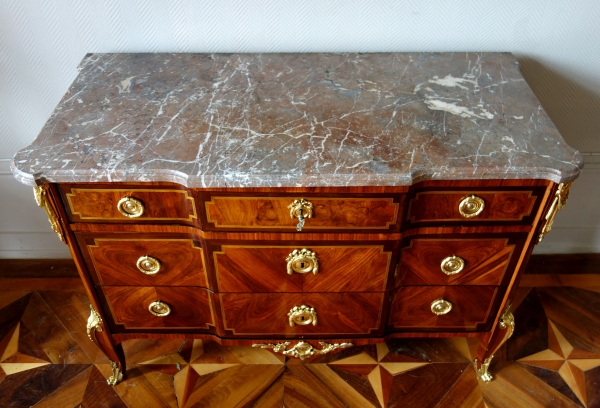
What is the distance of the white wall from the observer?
3.66 feet

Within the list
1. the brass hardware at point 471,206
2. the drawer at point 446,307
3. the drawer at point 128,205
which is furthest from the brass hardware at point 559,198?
the drawer at point 128,205

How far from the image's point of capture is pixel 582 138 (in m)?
1.33

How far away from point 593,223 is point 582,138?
1.14ft

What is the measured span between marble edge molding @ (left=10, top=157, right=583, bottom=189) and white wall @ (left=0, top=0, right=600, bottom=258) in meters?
0.45

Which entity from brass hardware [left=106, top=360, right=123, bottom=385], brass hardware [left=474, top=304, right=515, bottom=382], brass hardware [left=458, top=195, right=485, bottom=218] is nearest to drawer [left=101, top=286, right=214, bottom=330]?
brass hardware [left=106, top=360, right=123, bottom=385]

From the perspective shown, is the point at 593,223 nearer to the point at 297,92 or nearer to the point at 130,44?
the point at 297,92

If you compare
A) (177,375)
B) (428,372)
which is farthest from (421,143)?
(177,375)

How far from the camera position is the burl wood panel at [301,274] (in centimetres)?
97

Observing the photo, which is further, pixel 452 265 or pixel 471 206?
pixel 452 265

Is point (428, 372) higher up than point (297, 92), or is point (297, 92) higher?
point (297, 92)

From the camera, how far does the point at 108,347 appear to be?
1191 millimetres

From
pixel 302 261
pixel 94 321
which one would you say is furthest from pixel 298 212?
pixel 94 321

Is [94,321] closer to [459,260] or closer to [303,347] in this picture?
[303,347]

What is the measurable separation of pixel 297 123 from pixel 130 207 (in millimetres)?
344
